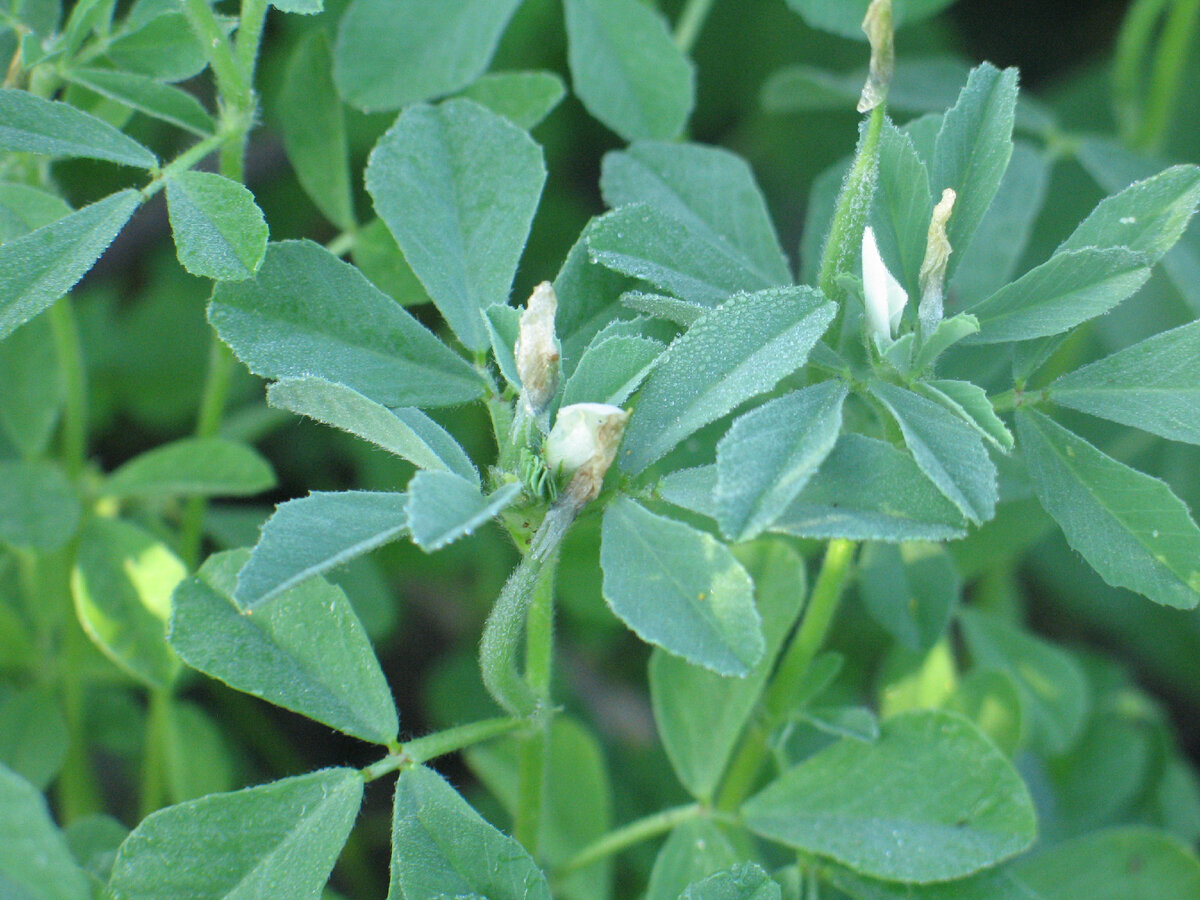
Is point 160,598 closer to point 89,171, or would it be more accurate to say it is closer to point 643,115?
point 643,115

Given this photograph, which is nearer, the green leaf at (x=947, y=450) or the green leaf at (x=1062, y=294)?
the green leaf at (x=947, y=450)

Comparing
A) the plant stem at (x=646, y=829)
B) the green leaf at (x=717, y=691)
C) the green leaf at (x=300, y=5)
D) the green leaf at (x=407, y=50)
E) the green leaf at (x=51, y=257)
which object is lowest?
the plant stem at (x=646, y=829)

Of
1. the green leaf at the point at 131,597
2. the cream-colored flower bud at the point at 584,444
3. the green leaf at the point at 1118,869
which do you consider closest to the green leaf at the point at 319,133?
the green leaf at the point at 131,597

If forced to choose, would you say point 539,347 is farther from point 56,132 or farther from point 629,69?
point 629,69

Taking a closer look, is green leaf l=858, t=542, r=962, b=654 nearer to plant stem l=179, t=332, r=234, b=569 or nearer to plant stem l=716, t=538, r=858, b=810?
plant stem l=716, t=538, r=858, b=810

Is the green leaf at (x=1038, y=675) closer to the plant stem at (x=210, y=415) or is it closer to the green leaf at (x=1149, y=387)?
the green leaf at (x=1149, y=387)

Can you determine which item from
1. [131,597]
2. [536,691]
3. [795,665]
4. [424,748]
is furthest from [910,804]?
[131,597]

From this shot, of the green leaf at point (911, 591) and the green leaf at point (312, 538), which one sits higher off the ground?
the green leaf at point (312, 538)
